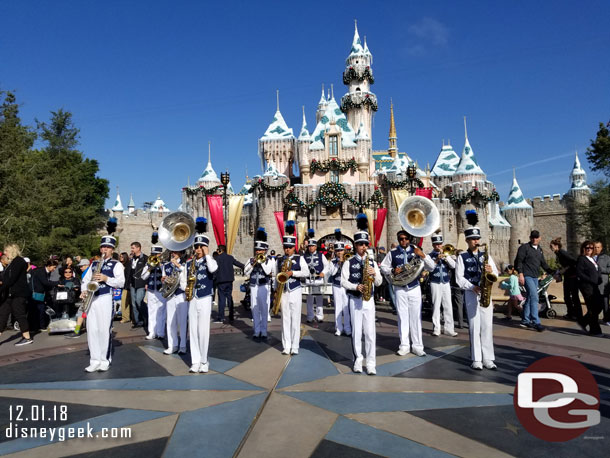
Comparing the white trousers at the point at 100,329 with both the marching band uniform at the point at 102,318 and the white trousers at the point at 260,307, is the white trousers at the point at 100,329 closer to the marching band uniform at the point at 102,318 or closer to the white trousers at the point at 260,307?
the marching band uniform at the point at 102,318

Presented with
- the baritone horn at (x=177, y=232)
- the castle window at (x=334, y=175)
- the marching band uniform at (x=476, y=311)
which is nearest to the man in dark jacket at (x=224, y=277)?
the baritone horn at (x=177, y=232)

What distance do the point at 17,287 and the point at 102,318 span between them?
12.0 ft

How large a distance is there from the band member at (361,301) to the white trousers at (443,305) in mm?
3157

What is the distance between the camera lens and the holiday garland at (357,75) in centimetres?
4459

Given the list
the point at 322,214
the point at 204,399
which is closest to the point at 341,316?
the point at 204,399

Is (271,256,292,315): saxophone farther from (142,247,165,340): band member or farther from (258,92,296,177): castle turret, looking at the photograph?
(258,92,296,177): castle turret

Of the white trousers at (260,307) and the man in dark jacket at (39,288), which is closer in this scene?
the white trousers at (260,307)

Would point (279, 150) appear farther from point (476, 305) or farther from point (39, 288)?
point (476, 305)

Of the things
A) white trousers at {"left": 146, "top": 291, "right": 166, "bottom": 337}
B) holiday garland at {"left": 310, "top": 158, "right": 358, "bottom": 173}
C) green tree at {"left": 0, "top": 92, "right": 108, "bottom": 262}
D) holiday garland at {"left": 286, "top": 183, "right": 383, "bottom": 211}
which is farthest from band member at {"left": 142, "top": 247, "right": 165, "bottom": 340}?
holiday garland at {"left": 310, "top": 158, "right": 358, "bottom": 173}

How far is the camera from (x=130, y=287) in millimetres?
10156

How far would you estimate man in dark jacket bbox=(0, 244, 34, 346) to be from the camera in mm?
8188

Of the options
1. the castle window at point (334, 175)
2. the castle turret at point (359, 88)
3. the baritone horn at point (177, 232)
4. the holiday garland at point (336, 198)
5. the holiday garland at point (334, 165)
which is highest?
the castle turret at point (359, 88)

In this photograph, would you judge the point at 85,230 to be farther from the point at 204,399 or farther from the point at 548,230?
the point at 548,230

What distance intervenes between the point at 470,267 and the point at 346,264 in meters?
2.07
